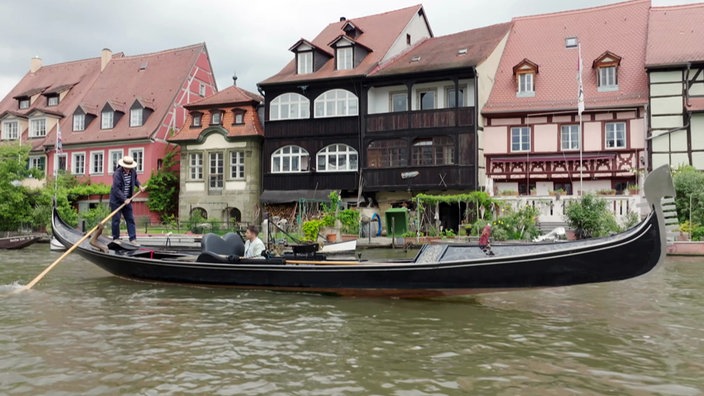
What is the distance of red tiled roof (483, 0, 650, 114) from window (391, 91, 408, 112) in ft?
13.4

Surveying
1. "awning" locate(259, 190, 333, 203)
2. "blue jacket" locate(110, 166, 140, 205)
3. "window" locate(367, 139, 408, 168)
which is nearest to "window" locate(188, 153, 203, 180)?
"awning" locate(259, 190, 333, 203)

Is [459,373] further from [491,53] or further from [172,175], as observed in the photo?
[172,175]

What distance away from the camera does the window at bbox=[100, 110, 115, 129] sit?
1542 inches

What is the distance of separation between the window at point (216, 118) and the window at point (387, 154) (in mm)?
9617

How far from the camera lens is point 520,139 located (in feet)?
96.9

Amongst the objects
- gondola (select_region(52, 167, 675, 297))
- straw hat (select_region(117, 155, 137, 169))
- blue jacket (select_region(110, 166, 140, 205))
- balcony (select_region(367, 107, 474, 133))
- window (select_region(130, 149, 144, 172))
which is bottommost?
gondola (select_region(52, 167, 675, 297))

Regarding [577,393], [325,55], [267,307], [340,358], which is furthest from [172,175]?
[577,393]

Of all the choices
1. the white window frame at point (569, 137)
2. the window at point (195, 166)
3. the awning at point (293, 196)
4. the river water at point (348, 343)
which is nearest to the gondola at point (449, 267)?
the river water at point (348, 343)

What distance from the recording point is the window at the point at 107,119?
128 ft

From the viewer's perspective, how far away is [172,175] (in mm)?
37094

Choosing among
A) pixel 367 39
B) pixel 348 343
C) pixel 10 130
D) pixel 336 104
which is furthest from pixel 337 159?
pixel 10 130

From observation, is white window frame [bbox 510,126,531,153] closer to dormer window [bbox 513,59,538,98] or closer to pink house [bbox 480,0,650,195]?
pink house [bbox 480,0,650,195]

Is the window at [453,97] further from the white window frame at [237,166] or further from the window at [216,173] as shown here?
the window at [216,173]

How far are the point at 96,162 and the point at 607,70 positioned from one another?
2993 centimetres
